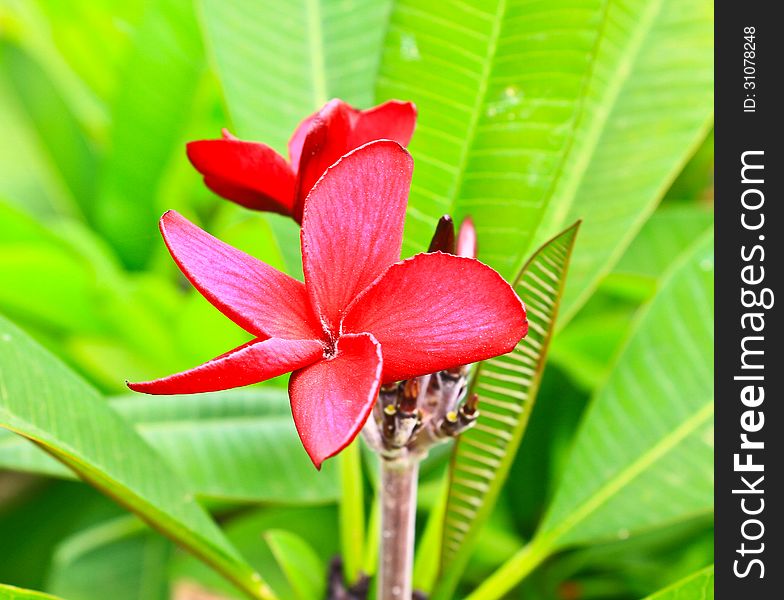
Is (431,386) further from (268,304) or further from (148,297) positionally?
(148,297)

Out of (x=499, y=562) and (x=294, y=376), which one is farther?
(x=499, y=562)

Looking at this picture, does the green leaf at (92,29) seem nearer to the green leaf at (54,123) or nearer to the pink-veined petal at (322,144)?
the green leaf at (54,123)

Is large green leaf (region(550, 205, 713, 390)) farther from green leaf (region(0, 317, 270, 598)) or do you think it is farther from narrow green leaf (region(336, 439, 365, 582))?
green leaf (region(0, 317, 270, 598))

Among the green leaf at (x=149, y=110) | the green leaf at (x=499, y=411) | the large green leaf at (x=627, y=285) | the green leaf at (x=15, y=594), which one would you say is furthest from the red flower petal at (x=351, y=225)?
the green leaf at (x=149, y=110)

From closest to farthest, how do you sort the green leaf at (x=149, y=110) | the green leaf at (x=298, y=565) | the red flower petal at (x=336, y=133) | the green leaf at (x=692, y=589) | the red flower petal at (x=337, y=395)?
1. the red flower petal at (x=337, y=395)
2. the red flower petal at (x=336, y=133)
3. the green leaf at (x=692, y=589)
4. the green leaf at (x=298, y=565)
5. the green leaf at (x=149, y=110)

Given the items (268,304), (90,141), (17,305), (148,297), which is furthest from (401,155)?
(90,141)

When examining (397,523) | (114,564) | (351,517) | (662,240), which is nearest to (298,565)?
(351,517)

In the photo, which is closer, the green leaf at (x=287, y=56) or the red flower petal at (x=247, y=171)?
the red flower petal at (x=247, y=171)
